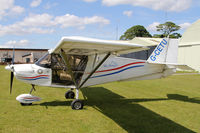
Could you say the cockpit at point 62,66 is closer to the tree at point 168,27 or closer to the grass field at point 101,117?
the grass field at point 101,117

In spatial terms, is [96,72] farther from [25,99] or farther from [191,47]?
[191,47]

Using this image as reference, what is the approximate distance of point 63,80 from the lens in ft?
22.6

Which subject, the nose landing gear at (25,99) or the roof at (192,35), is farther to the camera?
the roof at (192,35)

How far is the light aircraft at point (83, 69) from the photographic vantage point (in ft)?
20.6

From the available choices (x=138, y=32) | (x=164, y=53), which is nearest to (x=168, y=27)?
(x=138, y=32)

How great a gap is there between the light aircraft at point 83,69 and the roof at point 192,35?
2086 cm

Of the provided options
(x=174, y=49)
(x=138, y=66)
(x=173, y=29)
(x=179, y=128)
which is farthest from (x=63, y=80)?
(x=173, y=29)

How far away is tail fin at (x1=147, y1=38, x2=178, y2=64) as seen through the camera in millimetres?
8242

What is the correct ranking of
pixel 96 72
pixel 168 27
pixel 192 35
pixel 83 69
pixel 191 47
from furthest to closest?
pixel 168 27
pixel 192 35
pixel 191 47
pixel 96 72
pixel 83 69

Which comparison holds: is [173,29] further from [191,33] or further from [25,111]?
[25,111]

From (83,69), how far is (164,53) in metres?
4.19

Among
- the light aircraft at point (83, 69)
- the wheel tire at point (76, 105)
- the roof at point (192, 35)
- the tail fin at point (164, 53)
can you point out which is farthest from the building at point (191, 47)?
the wheel tire at point (76, 105)

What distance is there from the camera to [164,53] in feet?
27.1

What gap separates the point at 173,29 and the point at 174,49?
62.7m
